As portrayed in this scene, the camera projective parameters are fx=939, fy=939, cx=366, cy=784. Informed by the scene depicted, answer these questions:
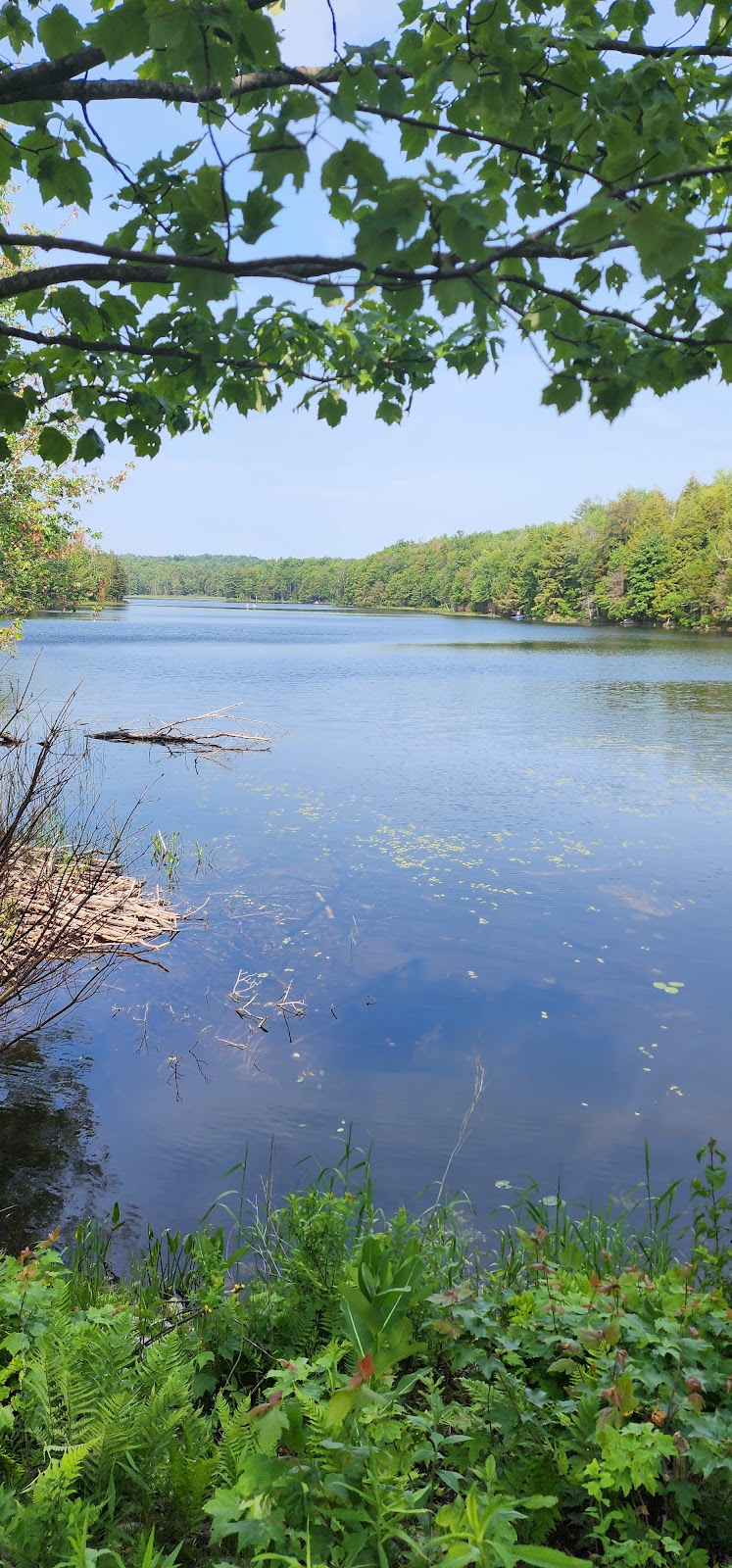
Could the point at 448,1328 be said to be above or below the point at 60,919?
above

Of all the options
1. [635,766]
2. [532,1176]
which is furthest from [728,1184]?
[635,766]

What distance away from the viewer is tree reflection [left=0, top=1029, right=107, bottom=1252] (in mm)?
4844

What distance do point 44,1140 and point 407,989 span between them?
3.34m

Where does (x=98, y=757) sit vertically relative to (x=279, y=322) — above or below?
below

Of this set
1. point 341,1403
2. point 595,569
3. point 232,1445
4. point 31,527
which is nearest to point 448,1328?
point 232,1445

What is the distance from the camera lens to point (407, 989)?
804cm

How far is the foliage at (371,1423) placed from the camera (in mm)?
1758

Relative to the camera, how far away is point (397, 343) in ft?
14.1

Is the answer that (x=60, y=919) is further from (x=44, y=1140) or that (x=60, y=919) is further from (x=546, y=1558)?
(x=546, y=1558)

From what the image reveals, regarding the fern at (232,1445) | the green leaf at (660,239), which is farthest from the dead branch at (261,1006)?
the green leaf at (660,239)

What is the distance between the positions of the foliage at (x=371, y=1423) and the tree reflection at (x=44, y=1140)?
2278mm

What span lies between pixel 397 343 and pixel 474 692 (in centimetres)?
2733

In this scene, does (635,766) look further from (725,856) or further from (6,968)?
(6,968)

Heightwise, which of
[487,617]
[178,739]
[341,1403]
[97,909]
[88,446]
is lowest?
[97,909]
